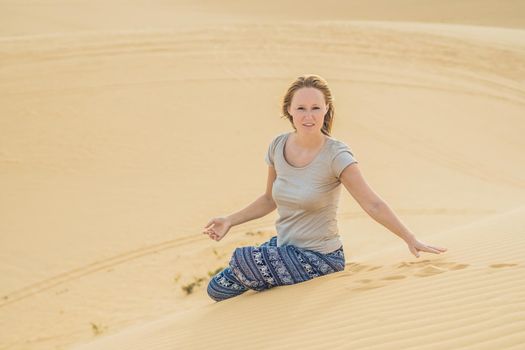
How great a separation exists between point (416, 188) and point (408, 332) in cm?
919

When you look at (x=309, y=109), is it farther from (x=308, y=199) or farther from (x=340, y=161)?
(x=308, y=199)

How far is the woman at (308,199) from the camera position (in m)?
4.34

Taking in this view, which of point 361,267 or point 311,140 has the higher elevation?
point 311,140

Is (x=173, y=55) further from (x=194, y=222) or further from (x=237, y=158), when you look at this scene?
(x=194, y=222)

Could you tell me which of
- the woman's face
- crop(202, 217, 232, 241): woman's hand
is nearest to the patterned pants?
crop(202, 217, 232, 241): woman's hand

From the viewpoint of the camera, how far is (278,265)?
4586mm

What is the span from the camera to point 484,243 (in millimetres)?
5113

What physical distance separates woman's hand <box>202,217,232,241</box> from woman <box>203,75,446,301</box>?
296mm

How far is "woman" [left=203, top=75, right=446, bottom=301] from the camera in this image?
4.34m

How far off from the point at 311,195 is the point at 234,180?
8.09m

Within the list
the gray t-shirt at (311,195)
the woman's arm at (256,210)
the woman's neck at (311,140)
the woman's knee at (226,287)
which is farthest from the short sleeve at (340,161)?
the woman's knee at (226,287)

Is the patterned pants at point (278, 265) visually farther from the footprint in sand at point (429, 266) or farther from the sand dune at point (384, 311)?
the footprint in sand at point (429, 266)

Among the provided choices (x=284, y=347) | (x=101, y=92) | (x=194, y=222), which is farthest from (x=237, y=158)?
(x=284, y=347)

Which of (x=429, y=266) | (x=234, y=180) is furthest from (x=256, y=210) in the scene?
(x=234, y=180)
